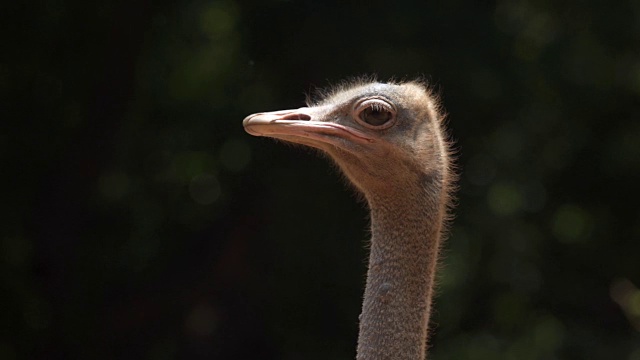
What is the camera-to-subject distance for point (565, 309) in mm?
10180

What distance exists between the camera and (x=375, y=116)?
428 centimetres

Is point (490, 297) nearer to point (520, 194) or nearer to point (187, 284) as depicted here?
point (520, 194)

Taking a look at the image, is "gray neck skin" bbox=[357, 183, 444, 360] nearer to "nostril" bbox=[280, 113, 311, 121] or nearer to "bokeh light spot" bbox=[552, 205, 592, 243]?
"nostril" bbox=[280, 113, 311, 121]

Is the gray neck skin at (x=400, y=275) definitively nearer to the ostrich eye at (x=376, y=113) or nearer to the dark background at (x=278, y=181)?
the ostrich eye at (x=376, y=113)

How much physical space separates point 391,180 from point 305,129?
13.1 inches

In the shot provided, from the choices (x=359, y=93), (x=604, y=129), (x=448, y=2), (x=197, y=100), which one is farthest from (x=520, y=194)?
(x=359, y=93)

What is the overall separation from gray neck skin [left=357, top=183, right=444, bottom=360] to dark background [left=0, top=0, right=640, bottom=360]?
4.89m

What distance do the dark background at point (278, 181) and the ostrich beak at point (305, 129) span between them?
4.78m

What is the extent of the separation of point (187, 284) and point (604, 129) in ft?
11.6

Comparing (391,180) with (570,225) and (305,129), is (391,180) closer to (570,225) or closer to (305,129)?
(305,129)

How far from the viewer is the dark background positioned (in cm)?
938

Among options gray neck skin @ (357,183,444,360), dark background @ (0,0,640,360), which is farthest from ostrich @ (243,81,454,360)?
dark background @ (0,0,640,360)

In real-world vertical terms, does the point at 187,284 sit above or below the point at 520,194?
below

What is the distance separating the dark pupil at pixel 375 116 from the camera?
4.27 meters
